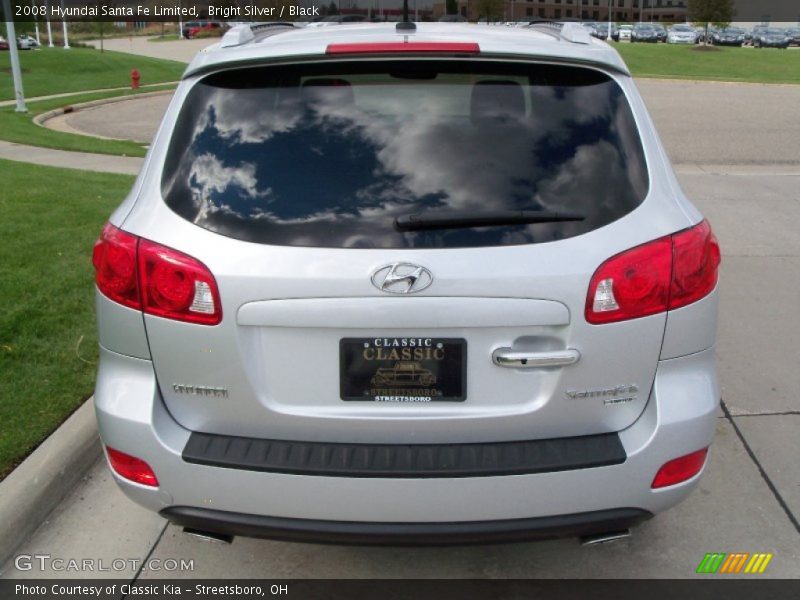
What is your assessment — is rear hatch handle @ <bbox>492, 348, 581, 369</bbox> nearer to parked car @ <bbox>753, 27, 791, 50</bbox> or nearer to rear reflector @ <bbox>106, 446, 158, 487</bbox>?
rear reflector @ <bbox>106, 446, 158, 487</bbox>

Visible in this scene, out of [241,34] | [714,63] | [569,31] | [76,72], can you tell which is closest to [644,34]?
[714,63]

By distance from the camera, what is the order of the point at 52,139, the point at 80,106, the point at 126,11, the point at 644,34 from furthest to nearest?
the point at 126,11, the point at 644,34, the point at 80,106, the point at 52,139

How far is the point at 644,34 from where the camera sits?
5797 cm

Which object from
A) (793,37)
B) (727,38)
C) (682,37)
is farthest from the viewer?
(793,37)

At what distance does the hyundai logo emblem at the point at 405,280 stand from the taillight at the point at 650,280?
467mm

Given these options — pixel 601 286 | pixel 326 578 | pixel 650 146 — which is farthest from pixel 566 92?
pixel 326 578

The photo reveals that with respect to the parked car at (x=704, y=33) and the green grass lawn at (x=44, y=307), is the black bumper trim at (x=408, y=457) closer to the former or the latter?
the green grass lawn at (x=44, y=307)

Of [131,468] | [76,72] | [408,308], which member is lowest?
[76,72]

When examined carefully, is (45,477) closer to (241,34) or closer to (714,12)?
(241,34)

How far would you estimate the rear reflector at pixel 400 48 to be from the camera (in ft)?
8.46

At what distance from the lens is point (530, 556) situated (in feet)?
10.5

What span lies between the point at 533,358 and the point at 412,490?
0.51 metres

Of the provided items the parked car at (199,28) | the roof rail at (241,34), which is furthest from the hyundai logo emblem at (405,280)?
the parked car at (199,28)

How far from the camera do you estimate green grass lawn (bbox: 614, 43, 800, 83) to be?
34.2m
